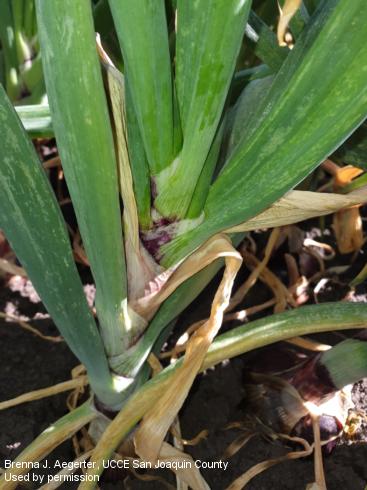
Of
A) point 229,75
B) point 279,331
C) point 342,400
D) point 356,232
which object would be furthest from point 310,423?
point 229,75

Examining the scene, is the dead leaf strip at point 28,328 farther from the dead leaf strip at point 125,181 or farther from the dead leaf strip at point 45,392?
the dead leaf strip at point 125,181

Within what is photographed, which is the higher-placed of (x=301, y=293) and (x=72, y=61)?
(x=72, y=61)

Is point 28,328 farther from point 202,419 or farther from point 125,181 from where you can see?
point 125,181

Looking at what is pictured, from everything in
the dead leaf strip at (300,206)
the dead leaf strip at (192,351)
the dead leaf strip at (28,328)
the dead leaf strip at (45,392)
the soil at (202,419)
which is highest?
the dead leaf strip at (300,206)

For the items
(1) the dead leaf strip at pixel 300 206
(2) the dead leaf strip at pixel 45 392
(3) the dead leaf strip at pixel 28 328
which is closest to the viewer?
(1) the dead leaf strip at pixel 300 206

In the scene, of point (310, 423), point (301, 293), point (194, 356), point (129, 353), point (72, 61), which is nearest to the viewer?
point (72, 61)

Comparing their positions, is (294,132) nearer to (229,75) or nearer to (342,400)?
(229,75)

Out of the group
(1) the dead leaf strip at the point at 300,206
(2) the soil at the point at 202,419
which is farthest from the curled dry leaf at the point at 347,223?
(1) the dead leaf strip at the point at 300,206
